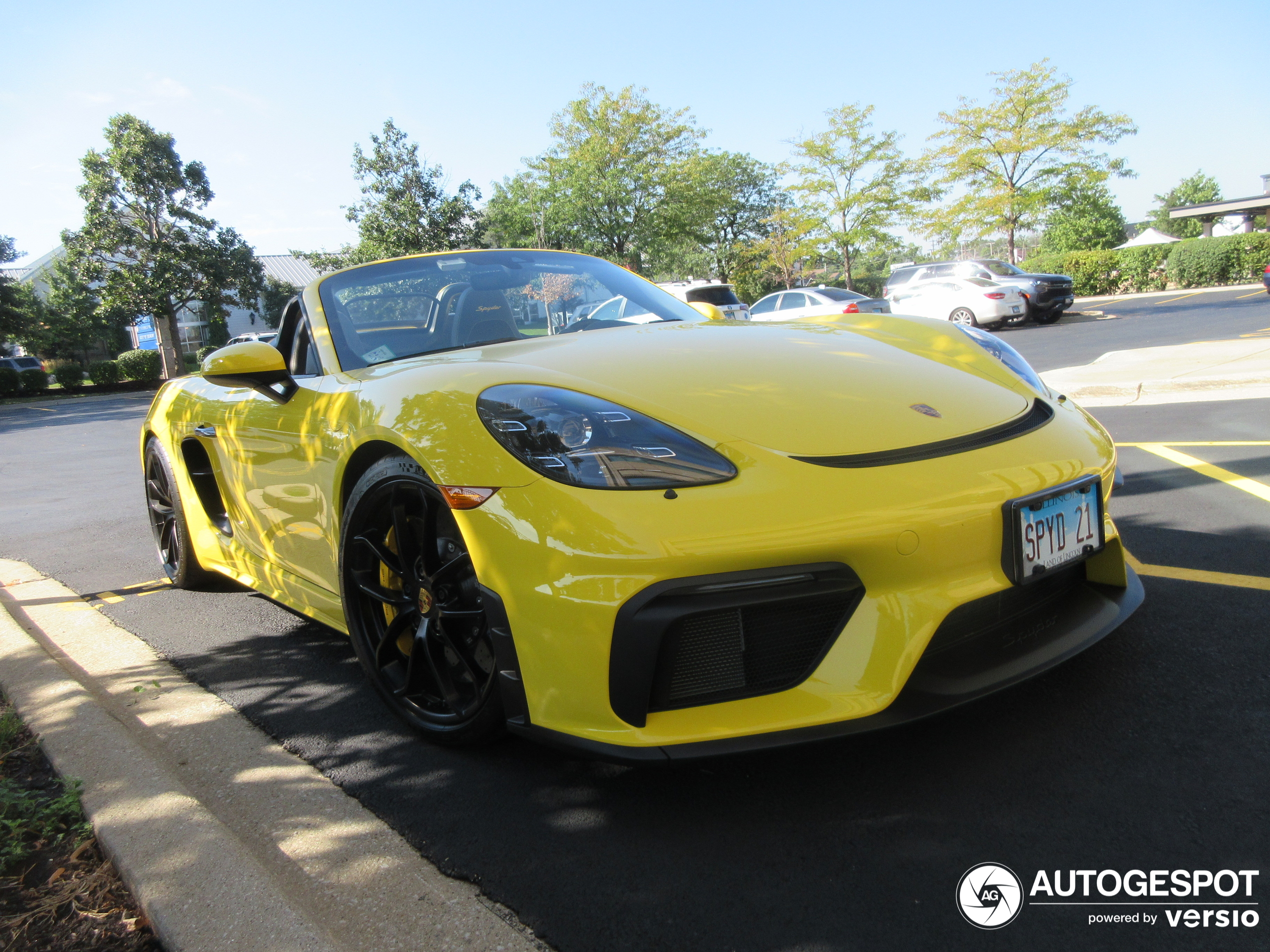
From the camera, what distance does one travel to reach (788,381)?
223 centimetres

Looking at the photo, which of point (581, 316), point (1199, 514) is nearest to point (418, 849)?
point (581, 316)

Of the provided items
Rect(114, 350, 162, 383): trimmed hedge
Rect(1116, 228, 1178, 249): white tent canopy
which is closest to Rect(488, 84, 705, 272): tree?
Rect(114, 350, 162, 383): trimmed hedge

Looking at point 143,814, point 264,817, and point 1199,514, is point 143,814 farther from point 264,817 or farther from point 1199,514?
point 1199,514

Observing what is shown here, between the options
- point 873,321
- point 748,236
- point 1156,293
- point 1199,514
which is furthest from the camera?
point 748,236

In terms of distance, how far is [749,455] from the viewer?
6.12 feet

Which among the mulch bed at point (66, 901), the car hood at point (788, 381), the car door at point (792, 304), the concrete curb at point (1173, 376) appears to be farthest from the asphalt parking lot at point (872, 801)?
the car door at point (792, 304)

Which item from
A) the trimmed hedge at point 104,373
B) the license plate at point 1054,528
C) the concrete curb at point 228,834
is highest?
the trimmed hedge at point 104,373

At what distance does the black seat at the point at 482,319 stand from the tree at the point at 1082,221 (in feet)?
110

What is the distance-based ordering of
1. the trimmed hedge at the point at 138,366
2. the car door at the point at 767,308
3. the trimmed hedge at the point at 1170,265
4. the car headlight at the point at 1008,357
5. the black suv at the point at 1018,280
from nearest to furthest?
the car headlight at the point at 1008,357, the car door at the point at 767,308, the black suv at the point at 1018,280, the trimmed hedge at the point at 1170,265, the trimmed hedge at the point at 138,366

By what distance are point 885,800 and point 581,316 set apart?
6.73 ft

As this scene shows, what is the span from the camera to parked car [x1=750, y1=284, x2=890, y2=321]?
60.0 feet

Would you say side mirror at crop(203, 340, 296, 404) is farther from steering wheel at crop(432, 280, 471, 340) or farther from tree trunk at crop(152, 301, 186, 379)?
tree trunk at crop(152, 301, 186, 379)

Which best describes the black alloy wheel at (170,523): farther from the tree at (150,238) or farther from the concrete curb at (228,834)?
the tree at (150,238)

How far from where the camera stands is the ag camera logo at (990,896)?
151cm
